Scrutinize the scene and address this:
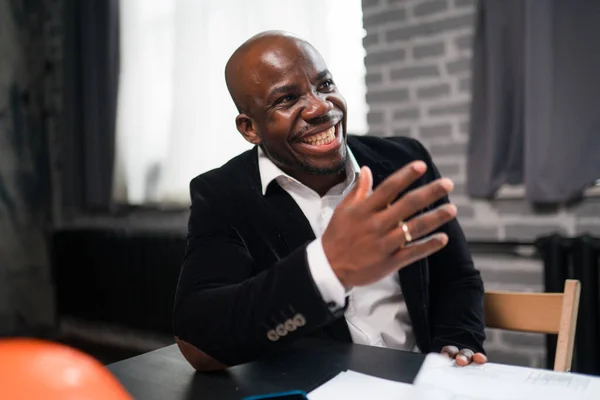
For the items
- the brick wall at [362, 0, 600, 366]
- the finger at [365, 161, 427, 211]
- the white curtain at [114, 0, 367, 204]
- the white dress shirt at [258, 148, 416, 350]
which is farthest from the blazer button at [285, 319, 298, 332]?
the white curtain at [114, 0, 367, 204]

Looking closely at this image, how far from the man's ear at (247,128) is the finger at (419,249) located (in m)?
0.60

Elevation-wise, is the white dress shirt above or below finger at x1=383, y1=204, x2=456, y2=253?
below

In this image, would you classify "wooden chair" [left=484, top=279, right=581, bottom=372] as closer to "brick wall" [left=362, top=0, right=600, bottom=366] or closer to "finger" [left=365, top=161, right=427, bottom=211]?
"finger" [left=365, top=161, right=427, bottom=211]

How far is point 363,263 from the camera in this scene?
25.0 inches

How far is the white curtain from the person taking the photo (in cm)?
213

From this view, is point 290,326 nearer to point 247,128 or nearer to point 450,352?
point 450,352

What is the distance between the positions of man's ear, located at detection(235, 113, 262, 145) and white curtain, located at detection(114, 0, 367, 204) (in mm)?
1014

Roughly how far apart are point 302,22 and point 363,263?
1.76 meters

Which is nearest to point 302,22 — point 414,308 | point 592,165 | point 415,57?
point 415,57

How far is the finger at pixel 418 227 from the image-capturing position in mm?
597

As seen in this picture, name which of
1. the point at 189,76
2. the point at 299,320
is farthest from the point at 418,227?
the point at 189,76

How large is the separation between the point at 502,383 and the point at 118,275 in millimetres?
2377

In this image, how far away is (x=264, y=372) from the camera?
0.82 metres

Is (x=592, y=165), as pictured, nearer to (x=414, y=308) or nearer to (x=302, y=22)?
(x=414, y=308)
